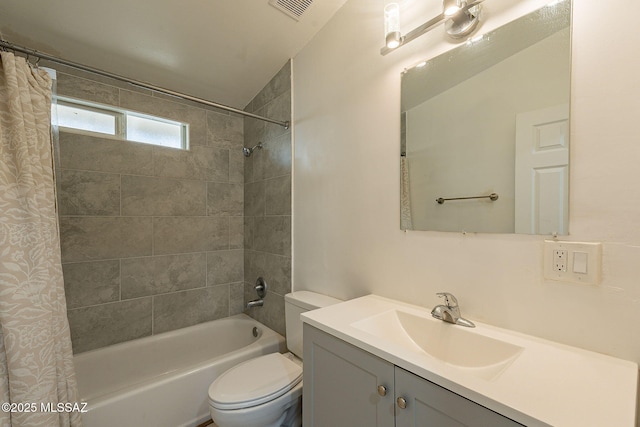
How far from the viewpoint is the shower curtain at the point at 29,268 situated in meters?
1.05

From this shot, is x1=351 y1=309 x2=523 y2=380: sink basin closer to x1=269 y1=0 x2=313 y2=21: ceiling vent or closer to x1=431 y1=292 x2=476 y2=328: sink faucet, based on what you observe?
x1=431 y1=292 x2=476 y2=328: sink faucet

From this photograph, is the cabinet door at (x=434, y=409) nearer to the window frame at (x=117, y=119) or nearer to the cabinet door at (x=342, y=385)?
the cabinet door at (x=342, y=385)

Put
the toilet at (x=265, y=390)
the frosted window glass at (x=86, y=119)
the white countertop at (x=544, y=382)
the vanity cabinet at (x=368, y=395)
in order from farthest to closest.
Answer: the frosted window glass at (x=86, y=119) → the toilet at (x=265, y=390) → the vanity cabinet at (x=368, y=395) → the white countertop at (x=544, y=382)

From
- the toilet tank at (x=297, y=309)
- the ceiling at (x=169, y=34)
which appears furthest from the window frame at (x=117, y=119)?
the toilet tank at (x=297, y=309)

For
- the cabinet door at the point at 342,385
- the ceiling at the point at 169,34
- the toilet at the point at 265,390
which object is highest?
the ceiling at the point at 169,34

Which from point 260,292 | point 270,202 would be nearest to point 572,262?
point 270,202

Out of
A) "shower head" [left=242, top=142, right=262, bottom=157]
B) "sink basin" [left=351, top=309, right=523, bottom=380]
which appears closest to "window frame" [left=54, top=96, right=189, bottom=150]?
"shower head" [left=242, top=142, right=262, bottom=157]

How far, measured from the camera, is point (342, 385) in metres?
0.94

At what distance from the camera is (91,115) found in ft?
6.11

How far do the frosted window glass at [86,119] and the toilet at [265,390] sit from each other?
1.80 metres

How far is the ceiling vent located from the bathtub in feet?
7.11

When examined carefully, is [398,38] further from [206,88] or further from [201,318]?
[201,318]

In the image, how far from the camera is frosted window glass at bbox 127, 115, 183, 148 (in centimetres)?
201

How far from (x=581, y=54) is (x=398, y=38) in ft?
2.12
